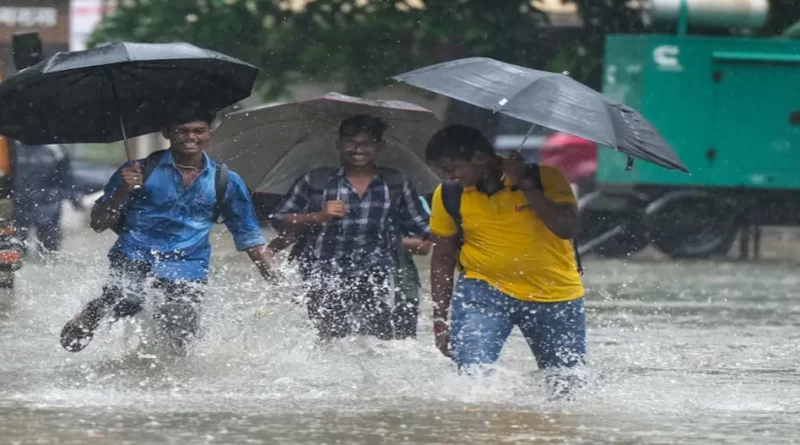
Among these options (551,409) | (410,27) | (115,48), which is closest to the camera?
(551,409)

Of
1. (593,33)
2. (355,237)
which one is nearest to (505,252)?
(355,237)

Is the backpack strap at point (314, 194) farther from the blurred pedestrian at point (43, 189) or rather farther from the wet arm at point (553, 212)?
the blurred pedestrian at point (43, 189)

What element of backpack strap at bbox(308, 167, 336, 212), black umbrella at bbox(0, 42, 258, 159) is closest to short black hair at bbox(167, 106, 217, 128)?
black umbrella at bbox(0, 42, 258, 159)

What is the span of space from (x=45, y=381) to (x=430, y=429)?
206 cm

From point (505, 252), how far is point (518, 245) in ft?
0.20

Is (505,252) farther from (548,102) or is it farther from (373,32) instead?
(373,32)

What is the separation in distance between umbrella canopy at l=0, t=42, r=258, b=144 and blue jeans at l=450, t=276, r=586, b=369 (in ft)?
5.40

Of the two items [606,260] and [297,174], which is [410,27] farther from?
[297,174]

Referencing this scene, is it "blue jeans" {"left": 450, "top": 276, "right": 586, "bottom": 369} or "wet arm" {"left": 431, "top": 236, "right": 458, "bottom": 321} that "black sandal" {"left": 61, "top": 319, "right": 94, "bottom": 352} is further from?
"blue jeans" {"left": 450, "top": 276, "right": 586, "bottom": 369}

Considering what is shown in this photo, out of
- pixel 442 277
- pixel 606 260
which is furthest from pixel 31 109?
pixel 606 260

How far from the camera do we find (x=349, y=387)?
24.9 feet

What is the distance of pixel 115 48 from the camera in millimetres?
7516

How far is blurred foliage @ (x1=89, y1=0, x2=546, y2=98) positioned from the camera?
709 inches

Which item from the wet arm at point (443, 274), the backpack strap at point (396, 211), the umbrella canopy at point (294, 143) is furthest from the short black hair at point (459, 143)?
the umbrella canopy at point (294, 143)
